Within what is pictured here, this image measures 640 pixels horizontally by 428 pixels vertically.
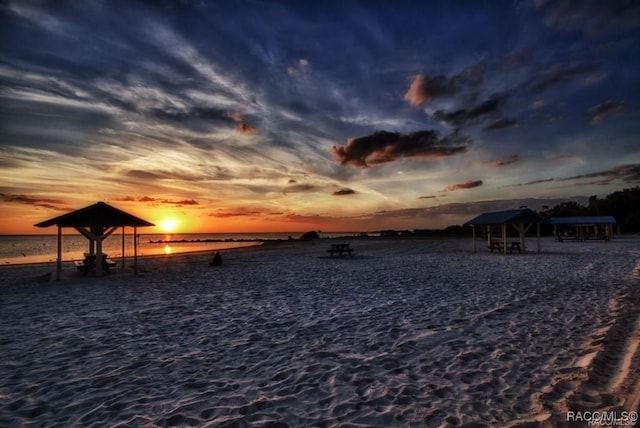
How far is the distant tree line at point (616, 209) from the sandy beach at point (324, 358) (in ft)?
234

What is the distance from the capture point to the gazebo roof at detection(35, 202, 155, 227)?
14.1 metres

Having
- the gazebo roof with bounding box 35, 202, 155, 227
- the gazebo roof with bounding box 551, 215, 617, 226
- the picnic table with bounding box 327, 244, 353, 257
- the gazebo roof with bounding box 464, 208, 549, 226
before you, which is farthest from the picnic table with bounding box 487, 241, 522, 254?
the gazebo roof with bounding box 35, 202, 155, 227

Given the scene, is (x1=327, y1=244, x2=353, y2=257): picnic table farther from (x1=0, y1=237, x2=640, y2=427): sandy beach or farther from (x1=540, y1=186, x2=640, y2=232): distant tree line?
(x1=540, y1=186, x2=640, y2=232): distant tree line

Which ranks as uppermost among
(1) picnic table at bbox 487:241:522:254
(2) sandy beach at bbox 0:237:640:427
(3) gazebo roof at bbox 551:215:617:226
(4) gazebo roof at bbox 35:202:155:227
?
(4) gazebo roof at bbox 35:202:155:227

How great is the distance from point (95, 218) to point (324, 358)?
14.1m

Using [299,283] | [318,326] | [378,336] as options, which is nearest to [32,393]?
[318,326]

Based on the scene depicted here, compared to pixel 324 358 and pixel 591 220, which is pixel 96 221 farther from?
pixel 591 220

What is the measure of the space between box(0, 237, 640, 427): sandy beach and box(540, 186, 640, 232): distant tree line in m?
71.4

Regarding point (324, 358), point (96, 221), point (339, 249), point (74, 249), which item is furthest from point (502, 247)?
point (74, 249)

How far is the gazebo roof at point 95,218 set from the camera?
14148mm

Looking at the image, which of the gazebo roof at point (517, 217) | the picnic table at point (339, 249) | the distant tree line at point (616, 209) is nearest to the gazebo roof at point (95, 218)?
the picnic table at point (339, 249)

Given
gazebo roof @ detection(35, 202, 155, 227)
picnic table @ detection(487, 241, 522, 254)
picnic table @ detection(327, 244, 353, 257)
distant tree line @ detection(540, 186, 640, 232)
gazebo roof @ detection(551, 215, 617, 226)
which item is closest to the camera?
gazebo roof @ detection(35, 202, 155, 227)

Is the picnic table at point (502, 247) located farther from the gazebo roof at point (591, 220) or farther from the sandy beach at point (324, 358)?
the gazebo roof at point (591, 220)

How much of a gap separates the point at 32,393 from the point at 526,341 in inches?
268
